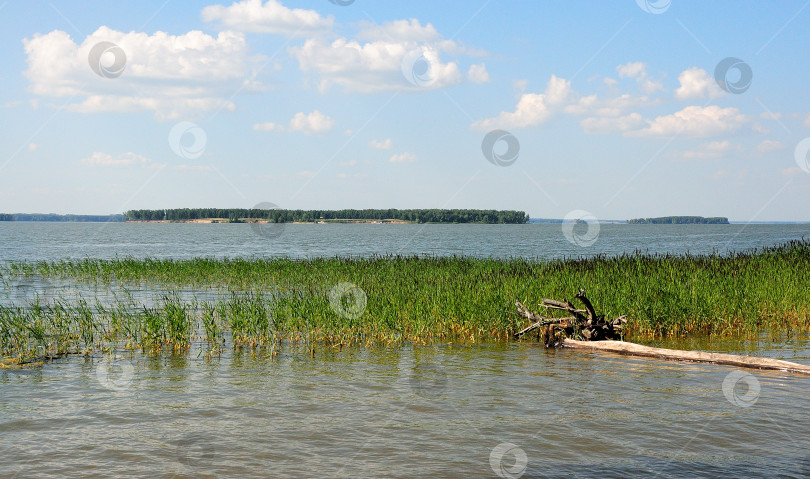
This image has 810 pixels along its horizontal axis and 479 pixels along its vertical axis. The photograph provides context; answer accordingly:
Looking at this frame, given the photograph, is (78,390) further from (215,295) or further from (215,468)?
(215,295)

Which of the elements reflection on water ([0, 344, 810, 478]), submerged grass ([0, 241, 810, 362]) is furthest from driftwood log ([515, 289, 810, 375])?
submerged grass ([0, 241, 810, 362])

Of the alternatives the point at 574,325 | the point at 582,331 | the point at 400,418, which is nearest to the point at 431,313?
the point at 574,325

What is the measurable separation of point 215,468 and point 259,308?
9.32 metres

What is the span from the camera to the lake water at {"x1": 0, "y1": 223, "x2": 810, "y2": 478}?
828 centimetres

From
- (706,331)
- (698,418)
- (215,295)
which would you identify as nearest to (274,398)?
(698,418)

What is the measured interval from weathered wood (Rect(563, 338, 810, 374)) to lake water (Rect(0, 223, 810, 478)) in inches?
A: 9.3

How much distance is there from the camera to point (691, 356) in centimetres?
1380

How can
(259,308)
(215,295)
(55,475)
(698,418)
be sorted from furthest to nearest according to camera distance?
(215,295) < (259,308) < (698,418) < (55,475)

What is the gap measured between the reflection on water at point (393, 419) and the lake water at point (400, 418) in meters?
0.04

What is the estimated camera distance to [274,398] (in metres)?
11.5

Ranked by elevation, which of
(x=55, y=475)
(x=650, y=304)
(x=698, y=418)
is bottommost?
(x=55, y=475)

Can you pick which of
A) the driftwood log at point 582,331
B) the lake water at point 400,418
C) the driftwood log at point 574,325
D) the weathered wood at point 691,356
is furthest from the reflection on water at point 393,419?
the driftwood log at point 574,325

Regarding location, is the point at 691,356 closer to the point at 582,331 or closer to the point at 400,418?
the point at 582,331

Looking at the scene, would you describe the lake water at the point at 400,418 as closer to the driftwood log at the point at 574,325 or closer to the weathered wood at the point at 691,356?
the weathered wood at the point at 691,356
